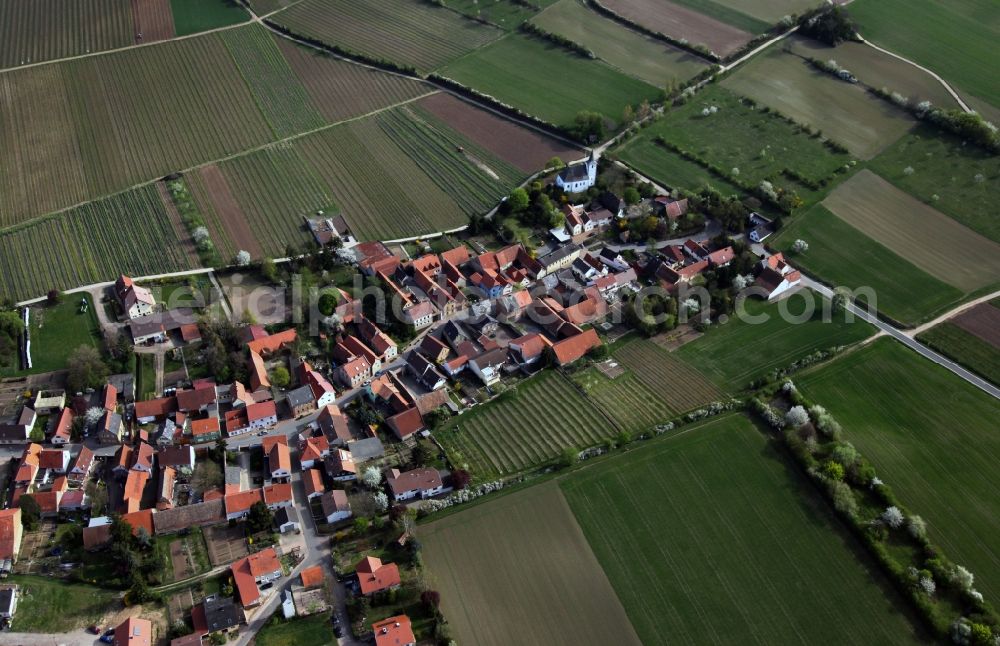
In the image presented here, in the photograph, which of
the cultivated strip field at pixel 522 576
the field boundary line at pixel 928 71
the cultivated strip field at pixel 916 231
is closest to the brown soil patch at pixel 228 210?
the cultivated strip field at pixel 522 576

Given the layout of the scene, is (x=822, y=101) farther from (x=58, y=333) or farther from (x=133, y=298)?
(x=58, y=333)

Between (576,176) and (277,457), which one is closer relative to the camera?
(277,457)

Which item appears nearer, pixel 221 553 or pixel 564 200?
pixel 221 553

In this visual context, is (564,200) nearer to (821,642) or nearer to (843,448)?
(843,448)

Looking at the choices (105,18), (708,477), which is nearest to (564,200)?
(708,477)

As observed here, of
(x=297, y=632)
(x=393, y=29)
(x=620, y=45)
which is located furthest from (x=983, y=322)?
(x=393, y=29)

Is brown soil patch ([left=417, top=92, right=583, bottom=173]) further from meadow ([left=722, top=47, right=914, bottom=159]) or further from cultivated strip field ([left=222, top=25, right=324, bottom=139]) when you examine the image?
meadow ([left=722, top=47, right=914, bottom=159])
